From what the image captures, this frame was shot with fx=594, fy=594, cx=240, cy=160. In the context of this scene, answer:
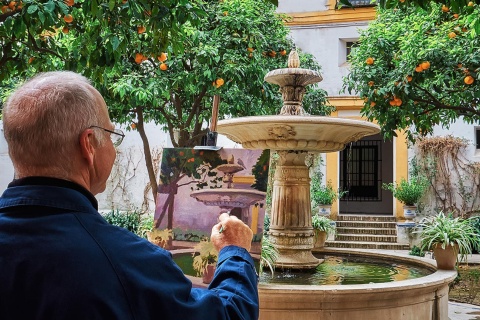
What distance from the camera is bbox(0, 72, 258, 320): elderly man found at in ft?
4.24

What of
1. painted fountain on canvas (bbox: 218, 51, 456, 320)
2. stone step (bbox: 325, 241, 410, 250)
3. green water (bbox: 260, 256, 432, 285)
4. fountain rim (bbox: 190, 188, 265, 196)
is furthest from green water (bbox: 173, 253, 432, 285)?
stone step (bbox: 325, 241, 410, 250)

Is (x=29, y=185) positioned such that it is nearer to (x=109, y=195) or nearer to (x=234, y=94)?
(x=234, y=94)

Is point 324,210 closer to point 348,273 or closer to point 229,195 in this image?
point 348,273

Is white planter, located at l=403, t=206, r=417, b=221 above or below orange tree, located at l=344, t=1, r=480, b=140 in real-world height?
below

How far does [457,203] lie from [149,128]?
9344 millimetres

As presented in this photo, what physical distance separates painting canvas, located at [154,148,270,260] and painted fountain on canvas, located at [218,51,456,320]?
1.96 m

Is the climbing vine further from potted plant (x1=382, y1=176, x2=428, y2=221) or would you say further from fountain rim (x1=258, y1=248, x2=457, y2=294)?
fountain rim (x1=258, y1=248, x2=457, y2=294)

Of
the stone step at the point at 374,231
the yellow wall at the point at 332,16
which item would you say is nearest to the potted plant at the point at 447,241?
the stone step at the point at 374,231

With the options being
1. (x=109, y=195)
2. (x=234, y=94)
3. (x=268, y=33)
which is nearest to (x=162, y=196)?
(x=234, y=94)

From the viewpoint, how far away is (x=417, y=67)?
29.8 ft

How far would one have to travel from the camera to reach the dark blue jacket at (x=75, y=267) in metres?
1.28

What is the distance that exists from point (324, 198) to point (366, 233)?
1.52 m

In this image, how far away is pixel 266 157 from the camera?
2822mm

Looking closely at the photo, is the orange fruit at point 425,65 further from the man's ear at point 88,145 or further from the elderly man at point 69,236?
the man's ear at point 88,145
